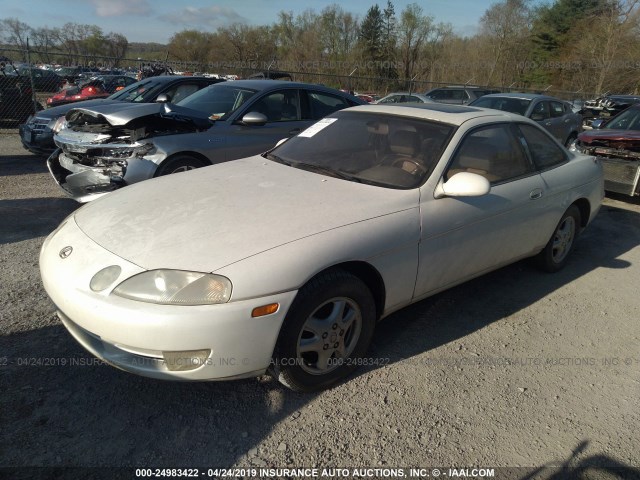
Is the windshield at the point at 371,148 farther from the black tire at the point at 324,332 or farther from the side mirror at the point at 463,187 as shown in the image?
the black tire at the point at 324,332

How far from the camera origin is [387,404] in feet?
8.38

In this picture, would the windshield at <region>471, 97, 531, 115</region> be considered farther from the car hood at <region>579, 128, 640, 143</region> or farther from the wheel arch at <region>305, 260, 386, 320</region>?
the wheel arch at <region>305, 260, 386, 320</region>

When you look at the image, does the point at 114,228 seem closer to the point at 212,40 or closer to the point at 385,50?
the point at 385,50

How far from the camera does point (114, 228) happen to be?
2578 millimetres

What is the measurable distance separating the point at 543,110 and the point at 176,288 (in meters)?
10.3

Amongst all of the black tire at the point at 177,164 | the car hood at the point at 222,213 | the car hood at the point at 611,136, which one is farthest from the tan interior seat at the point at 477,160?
the car hood at the point at 611,136

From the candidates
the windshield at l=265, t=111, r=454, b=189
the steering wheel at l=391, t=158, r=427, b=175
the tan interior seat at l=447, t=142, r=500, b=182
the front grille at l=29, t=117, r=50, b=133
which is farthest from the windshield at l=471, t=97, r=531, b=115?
the front grille at l=29, t=117, r=50, b=133

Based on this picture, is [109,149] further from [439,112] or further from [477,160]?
[477,160]

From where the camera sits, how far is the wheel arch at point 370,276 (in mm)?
2539

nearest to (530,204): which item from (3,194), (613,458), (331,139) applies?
(331,139)

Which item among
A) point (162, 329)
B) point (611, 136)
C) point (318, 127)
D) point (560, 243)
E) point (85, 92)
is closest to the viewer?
point (162, 329)

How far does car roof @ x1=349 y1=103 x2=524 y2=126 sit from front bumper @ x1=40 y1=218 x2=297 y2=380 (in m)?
1.95

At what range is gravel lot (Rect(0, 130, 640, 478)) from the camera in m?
2.19

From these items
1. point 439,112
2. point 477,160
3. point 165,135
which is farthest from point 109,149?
point 477,160
